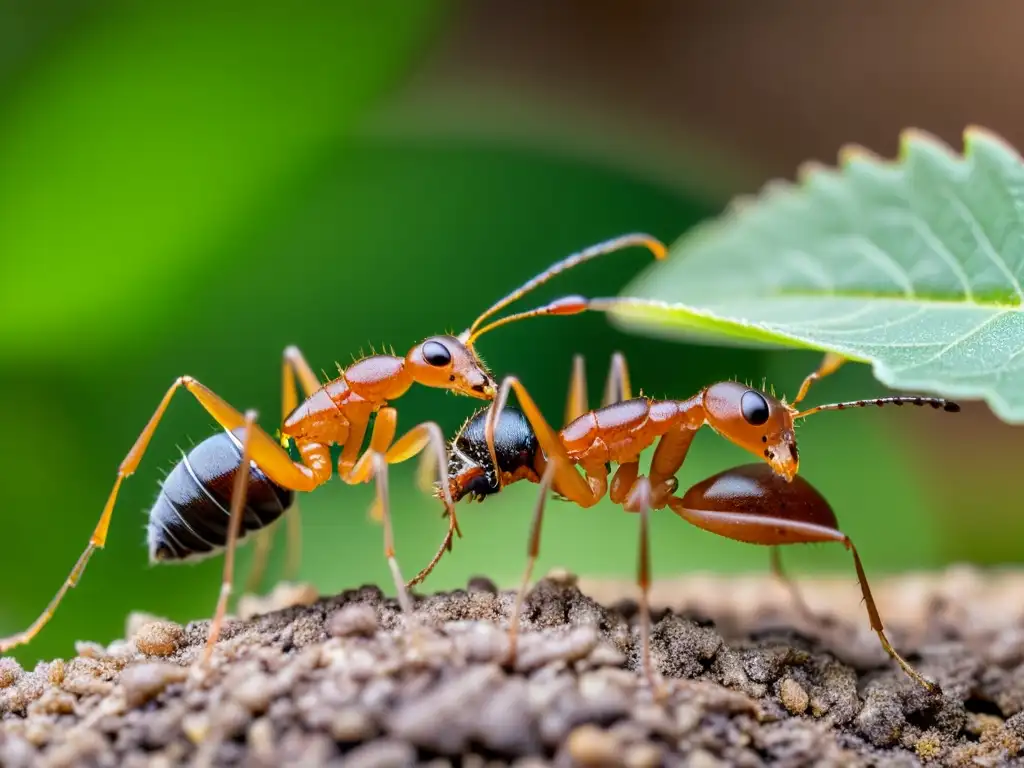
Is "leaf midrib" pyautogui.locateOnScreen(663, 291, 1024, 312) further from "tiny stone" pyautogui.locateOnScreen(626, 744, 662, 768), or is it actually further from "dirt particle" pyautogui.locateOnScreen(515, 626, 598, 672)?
"tiny stone" pyautogui.locateOnScreen(626, 744, 662, 768)

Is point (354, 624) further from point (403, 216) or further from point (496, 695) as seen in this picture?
point (403, 216)

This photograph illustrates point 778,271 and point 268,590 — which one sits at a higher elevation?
point 778,271

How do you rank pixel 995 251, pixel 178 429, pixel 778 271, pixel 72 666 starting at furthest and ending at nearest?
pixel 178 429 → pixel 778 271 → pixel 995 251 → pixel 72 666

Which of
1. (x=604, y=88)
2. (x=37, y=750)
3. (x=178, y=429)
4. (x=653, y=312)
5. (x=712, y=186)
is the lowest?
(x=37, y=750)

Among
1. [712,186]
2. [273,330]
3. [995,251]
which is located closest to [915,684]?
[995,251]

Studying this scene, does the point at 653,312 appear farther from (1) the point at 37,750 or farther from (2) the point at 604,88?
(2) the point at 604,88

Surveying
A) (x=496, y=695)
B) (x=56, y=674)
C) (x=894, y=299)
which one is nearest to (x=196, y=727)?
(x=496, y=695)

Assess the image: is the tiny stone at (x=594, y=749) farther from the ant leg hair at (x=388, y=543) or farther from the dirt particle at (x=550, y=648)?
the ant leg hair at (x=388, y=543)
